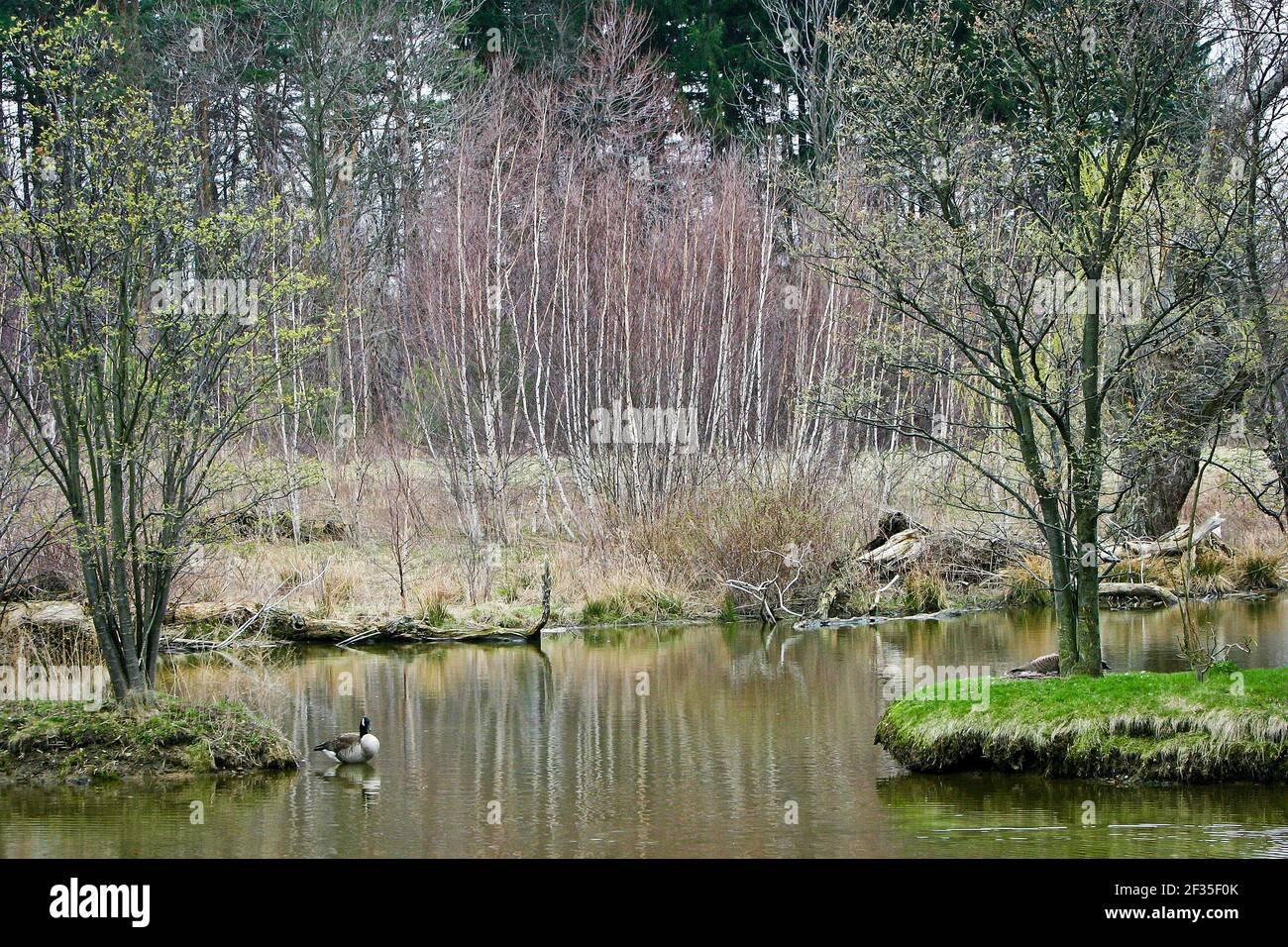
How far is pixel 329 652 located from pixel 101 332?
24.3 feet

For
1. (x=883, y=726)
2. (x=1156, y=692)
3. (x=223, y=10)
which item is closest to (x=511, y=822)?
(x=883, y=726)

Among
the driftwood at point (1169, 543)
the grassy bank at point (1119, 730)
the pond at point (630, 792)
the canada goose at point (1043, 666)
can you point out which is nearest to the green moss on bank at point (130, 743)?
the pond at point (630, 792)

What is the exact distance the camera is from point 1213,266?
38.2 feet

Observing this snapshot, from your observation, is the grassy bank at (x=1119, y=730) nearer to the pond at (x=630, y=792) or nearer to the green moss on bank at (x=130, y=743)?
the pond at (x=630, y=792)

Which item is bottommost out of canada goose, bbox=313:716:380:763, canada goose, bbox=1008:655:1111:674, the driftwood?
canada goose, bbox=313:716:380:763

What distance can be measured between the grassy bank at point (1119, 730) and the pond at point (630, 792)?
0.18 m

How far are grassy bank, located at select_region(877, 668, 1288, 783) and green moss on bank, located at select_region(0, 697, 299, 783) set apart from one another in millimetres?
5076

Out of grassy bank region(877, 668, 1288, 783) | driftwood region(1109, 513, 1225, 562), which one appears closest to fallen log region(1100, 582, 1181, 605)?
driftwood region(1109, 513, 1225, 562)

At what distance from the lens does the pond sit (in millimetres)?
8836

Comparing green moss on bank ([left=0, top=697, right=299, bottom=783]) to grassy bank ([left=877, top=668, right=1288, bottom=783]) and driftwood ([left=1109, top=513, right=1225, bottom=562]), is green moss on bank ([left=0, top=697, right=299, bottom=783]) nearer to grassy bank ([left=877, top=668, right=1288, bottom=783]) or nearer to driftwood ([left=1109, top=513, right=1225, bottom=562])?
grassy bank ([left=877, top=668, right=1288, bottom=783])

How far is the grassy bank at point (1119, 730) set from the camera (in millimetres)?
9695

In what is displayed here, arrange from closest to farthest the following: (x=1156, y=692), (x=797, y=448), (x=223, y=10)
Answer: (x=1156, y=692) → (x=797, y=448) → (x=223, y=10)

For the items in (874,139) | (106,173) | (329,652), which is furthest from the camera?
(329,652)
